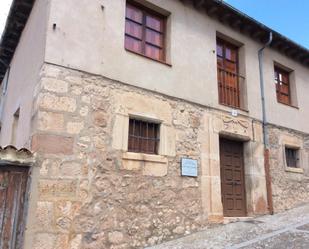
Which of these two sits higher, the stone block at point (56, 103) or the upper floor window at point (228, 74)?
the upper floor window at point (228, 74)

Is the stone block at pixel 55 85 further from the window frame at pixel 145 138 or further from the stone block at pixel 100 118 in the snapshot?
the window frame at pixel 145 138

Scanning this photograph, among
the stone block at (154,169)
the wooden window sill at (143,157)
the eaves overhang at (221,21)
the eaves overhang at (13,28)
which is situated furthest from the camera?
the eaves overhang at (221,21)

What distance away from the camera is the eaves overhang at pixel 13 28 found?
25.0 feet

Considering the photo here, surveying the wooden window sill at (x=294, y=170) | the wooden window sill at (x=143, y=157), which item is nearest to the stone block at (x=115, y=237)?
the wooden window sill at (x=143, y=157)

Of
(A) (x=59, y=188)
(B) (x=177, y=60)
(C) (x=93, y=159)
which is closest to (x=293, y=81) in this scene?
(B) (x=177, y=60)

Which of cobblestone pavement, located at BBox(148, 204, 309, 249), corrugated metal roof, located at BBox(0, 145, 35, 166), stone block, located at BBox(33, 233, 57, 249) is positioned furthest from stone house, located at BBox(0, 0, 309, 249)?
cobblestone pavement, located at BBox(148, 204, 309, 249)

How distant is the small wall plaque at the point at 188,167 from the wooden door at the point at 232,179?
43.3 inches

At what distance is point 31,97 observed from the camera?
6117 mm

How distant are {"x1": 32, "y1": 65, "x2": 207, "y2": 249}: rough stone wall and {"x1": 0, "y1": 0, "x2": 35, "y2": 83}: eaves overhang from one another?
2844 mm

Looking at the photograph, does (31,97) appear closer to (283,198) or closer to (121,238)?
(121,238)

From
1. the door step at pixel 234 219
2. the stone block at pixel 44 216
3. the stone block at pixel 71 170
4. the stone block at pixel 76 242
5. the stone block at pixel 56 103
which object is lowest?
the stone block at pixel 76 242

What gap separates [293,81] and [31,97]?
767 cm

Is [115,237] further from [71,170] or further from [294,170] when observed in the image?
[294,170]

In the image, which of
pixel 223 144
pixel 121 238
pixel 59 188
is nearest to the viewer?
pixel 59 188
